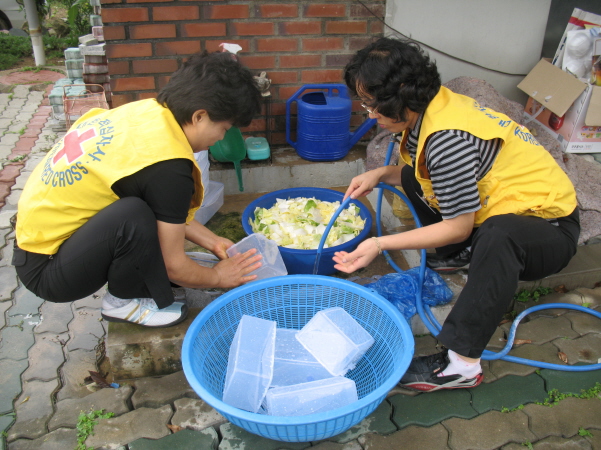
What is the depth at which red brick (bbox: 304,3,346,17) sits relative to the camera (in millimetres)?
3078

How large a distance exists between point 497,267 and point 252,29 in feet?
7.33

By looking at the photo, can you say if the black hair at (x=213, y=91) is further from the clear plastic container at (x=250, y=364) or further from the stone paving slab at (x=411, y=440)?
the stone paving slab at (x=411, y=440)

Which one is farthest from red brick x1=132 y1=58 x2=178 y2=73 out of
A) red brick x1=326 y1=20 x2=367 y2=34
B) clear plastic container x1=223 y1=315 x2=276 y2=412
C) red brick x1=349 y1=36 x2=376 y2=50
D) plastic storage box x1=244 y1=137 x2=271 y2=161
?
clear plastic container x1=223 y1=315 x2=276 y2=412

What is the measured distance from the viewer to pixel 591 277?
8.27ft

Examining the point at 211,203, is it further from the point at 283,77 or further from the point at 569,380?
the point at 569,380

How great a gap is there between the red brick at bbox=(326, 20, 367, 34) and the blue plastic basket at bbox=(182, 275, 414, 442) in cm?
195

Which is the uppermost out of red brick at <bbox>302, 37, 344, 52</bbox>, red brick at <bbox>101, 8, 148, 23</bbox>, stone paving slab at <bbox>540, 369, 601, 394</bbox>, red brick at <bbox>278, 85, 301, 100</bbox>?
red brick at <bbox>101, 8, 148, 23</bbox>

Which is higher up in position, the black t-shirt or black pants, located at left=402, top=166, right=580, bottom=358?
the black t-shirt

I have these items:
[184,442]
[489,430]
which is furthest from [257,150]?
[489,430]

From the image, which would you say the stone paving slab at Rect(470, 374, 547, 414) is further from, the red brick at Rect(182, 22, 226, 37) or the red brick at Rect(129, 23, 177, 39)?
the red brick at Rect(129, 23, 177, 39)

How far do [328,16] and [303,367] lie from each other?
233 cm

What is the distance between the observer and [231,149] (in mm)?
3008

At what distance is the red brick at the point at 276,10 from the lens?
9.94 ft

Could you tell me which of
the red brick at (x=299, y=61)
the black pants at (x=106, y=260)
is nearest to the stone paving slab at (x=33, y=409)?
the black pants at (x=106, y=260)
